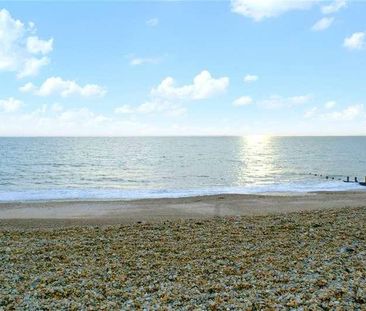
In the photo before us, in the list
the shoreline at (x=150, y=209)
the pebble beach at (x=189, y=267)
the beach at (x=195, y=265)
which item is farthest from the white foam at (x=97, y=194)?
the pebble beach at (x=189, y=267)

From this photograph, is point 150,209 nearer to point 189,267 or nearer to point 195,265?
point 195,265

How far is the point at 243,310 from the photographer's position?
612 cm

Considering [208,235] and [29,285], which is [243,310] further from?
[208,235]

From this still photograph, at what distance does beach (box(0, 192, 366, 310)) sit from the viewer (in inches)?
261

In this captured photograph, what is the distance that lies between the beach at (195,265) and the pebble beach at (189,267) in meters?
0.02

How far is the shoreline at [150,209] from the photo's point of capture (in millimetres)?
17219

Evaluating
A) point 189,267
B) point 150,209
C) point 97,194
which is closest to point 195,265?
point 189,267

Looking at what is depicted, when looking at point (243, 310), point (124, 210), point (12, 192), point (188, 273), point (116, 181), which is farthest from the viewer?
point (116, 181)

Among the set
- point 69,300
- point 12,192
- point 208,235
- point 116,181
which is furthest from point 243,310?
point 116,181

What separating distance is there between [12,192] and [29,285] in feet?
83.7

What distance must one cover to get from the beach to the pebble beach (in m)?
0.02

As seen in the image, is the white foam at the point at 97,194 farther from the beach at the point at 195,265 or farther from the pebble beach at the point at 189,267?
the pebble beach at the point at 189,267

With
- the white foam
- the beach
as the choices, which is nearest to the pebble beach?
the beach

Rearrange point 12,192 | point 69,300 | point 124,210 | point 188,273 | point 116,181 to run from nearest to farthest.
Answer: point 69,300, point 188,273, point 124,210, point 12,192, point 116,181
